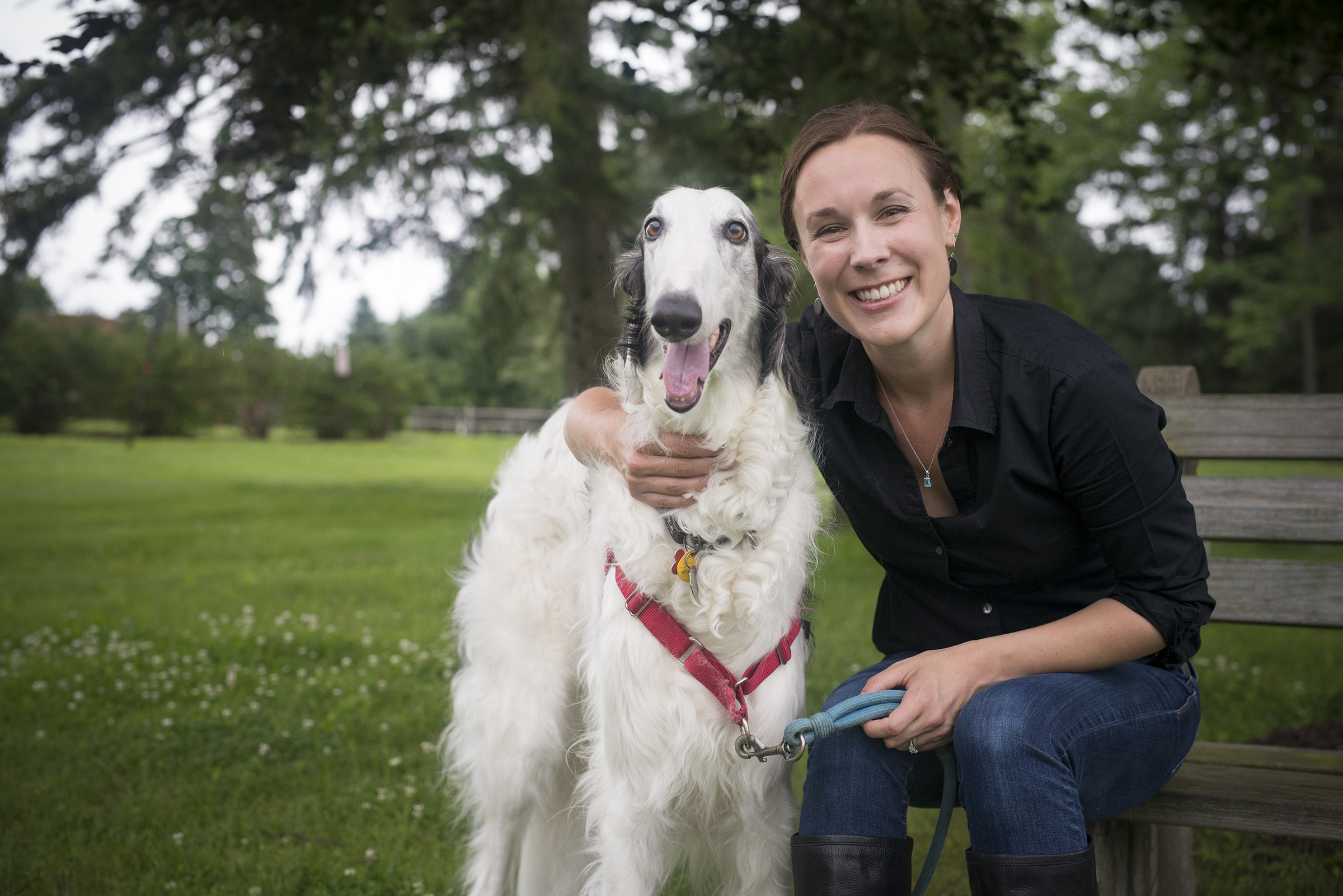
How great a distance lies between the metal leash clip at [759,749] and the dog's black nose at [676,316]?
Result: 82 cm

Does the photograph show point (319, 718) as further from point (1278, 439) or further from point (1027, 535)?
point (1278, 439)

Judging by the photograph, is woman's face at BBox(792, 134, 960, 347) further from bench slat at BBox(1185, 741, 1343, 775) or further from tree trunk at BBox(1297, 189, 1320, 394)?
tree trunk at BBox(1297, 189, 1320, 394)

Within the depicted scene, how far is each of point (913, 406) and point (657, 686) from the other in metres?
0.83

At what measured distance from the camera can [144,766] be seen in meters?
3.44

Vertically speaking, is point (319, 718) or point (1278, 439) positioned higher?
point (1278, 439)

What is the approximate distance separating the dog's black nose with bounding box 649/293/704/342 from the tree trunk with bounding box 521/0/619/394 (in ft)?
14.2

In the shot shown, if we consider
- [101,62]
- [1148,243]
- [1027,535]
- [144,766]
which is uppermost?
[1148,243]

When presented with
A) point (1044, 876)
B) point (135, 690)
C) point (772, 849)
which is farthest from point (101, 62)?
point (1044, 876)

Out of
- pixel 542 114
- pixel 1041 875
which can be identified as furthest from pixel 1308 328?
pixel 1041 875

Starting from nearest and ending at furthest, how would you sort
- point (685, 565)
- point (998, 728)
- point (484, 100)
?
point (998, 728) → point (685, 565) → point (484, 100)

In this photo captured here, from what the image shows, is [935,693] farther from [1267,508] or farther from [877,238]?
[1267,508]

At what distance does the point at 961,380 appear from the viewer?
1.84 meters

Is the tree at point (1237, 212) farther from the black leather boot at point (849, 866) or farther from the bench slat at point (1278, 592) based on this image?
the black leather boot at point (849, 866)

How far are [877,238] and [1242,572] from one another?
1.54 meters
